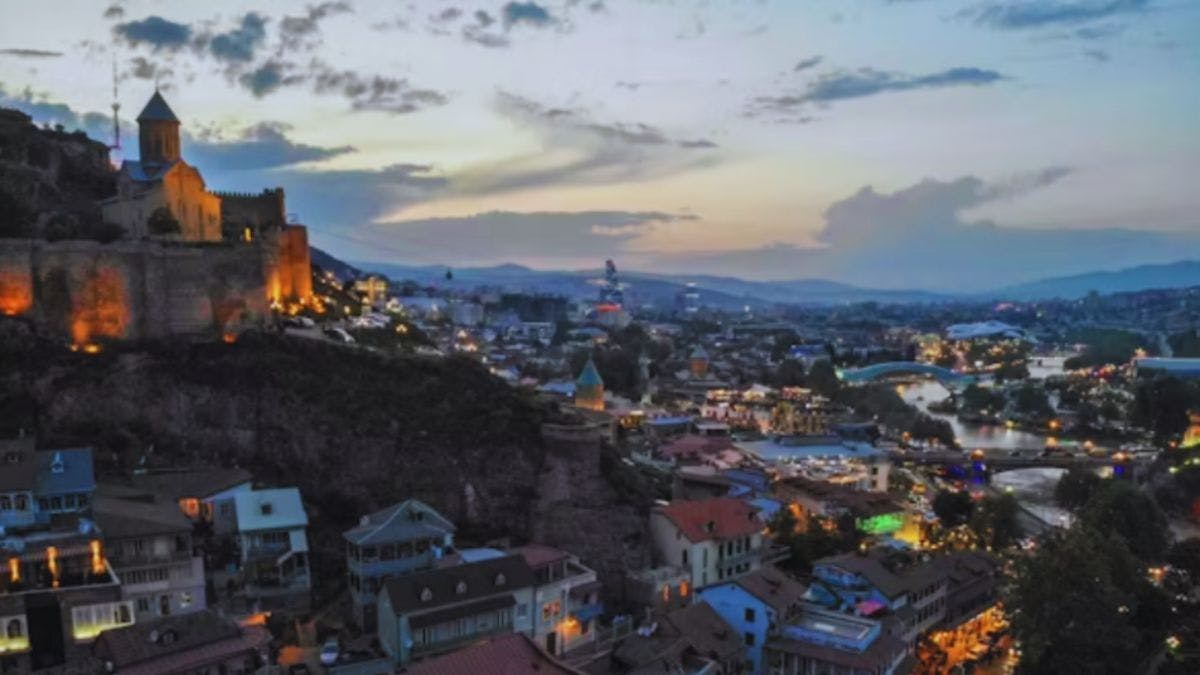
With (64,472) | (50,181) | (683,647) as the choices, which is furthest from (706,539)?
(50,181)

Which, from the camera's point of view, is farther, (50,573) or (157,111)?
(157,111)

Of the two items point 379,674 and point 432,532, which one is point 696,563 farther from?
point 379,674

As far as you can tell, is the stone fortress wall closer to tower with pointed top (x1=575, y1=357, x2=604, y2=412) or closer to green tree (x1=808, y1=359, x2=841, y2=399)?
tower with pointed top (x1=575, y1=357, x2=604, y2=412)

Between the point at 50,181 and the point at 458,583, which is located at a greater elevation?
the point at 50,181

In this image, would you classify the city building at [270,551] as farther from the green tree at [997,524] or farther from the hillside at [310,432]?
the green tree at [997,524]

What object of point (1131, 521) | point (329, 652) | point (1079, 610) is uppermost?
point (329, 652)

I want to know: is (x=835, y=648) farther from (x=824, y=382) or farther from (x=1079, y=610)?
(x=824, y=382)
